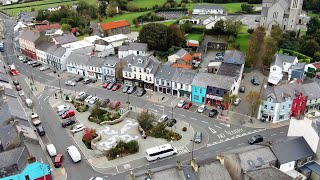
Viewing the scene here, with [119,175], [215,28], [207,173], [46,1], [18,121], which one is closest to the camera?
[207,173]

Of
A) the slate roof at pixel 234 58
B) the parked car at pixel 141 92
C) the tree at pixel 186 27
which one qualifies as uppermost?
the tree at pixel 186 27

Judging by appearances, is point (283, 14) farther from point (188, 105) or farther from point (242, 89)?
point (188, 105)

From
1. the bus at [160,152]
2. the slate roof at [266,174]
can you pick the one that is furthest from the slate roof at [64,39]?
the slate roof at [266,174]

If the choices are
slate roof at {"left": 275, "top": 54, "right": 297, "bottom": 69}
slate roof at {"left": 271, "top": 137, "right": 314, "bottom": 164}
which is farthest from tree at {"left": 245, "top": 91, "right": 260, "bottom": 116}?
slate roof at {"left": 275, "top": 54, "right": 297, "bottom": 69}

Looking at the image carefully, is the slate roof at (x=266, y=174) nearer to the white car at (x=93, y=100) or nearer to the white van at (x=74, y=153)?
the white van at (x=74, y=153)

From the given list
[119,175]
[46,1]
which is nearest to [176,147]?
[119,175]

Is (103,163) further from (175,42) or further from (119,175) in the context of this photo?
(175,42)
